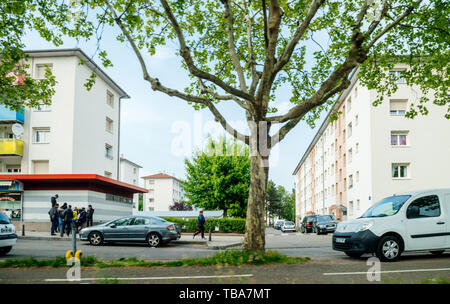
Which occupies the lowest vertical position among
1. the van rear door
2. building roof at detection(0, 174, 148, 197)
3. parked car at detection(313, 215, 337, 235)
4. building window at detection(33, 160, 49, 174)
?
parked car at detection(313, 215, 337, 235)

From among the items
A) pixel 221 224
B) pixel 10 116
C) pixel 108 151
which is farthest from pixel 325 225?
pixel 10 116

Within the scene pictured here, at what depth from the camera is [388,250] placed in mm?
9953

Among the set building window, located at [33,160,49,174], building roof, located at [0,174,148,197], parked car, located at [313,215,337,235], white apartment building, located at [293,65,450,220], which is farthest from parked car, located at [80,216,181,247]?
white apartment building, located at [293,65,450,220]

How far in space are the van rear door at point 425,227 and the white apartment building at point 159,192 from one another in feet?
287

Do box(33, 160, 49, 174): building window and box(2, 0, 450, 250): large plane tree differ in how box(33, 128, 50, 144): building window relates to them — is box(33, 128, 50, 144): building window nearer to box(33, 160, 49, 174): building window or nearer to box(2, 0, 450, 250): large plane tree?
A: box(33, 160, 49, 174): building window

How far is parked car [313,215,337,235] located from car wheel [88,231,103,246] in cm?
1972

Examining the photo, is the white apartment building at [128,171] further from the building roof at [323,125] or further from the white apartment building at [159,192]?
the building roof at [323,125]

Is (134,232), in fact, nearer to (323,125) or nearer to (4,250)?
(4,250)

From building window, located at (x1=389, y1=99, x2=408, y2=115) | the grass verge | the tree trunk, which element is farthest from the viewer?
building window, located at (x1=389, y1=99, x2=408, y2=115)

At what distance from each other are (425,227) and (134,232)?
11.7 m

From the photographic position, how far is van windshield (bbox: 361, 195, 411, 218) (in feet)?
34.6

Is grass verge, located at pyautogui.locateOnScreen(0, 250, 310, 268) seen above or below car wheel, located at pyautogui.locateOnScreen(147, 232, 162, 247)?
above

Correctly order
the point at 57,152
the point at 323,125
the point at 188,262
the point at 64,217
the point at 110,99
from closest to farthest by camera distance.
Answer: the point at 188,262, the point at 64,217, the point at 57,152, the point at 110,99, the point at 323,125
